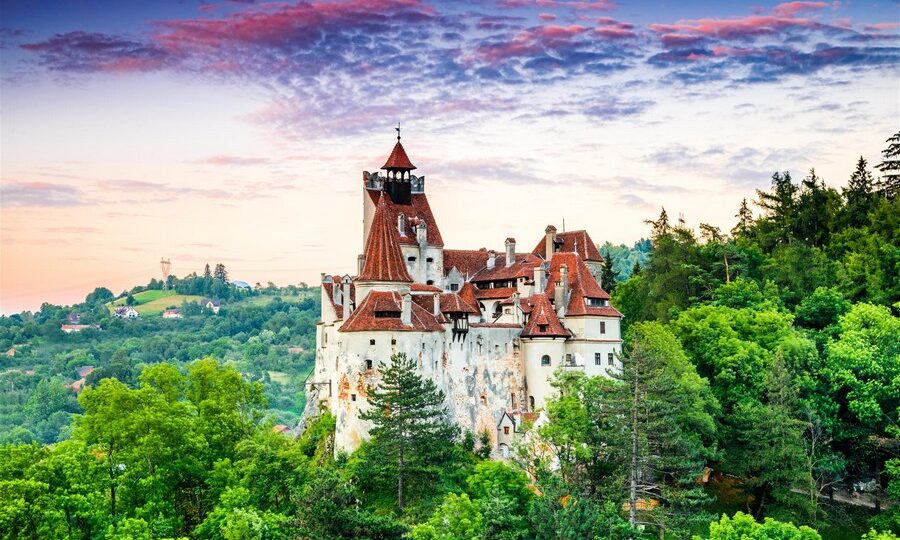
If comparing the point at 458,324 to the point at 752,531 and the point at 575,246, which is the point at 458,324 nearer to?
the point at 575,246

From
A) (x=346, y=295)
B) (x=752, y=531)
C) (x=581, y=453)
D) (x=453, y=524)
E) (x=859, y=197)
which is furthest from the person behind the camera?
(x=859, y=197)

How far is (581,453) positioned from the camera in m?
59.8

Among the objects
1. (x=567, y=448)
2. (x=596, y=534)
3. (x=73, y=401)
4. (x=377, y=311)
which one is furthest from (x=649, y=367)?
(x=73, y=401)

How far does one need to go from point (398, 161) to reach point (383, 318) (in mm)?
14249

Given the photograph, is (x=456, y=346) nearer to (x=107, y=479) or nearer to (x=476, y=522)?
(x=476, y=522)

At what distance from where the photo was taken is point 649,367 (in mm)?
59406

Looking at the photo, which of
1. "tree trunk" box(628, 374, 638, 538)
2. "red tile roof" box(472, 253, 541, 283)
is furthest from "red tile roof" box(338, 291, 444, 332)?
"tree trunk" box(628, 374, 638, 538)

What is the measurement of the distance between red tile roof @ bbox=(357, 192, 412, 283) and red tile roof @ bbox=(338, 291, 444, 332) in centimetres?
127

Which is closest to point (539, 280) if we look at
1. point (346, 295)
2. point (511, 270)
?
point (511, 270)

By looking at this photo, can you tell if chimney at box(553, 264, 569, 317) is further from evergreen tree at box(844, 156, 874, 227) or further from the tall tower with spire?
evergreen tree at box(844, 156, 874, 227)

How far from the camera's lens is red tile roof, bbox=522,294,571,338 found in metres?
67.5

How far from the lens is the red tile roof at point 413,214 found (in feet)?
233

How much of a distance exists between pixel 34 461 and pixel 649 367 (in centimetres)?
3318

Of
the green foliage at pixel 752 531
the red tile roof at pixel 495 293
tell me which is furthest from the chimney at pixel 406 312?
the green foliage at pixel 752 531
